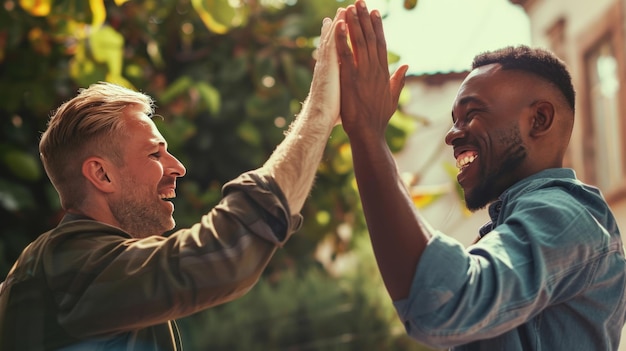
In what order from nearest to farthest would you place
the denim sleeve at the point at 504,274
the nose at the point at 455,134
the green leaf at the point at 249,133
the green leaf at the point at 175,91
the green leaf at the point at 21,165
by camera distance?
the denim sleeve at the point at 504,274 → the nose at the point at 455,134 → the green leaf at the point at 21,165 → the green leaf at the point at 175,91 → the green leaf at the point at 249,133

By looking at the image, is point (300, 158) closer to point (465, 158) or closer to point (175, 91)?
point (465, 158)

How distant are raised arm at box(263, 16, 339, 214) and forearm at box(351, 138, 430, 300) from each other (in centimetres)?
10

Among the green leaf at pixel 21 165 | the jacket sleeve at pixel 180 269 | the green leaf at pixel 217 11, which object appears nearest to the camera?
the jacket sleeve at pixel 180 269

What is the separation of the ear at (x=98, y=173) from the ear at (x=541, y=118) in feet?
2.81

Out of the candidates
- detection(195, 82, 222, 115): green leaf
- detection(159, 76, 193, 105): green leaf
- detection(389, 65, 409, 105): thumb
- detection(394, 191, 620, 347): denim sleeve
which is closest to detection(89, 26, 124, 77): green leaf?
detection(159, 76, 193, 105): green leaf

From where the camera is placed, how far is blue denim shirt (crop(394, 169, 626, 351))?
1728 millimetres

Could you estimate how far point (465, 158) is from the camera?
6.84 ft

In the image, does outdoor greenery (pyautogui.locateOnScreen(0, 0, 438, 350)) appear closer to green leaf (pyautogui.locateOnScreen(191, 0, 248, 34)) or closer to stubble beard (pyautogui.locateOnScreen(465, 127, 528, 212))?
green leaf (pyautogui.locateOnScreen(191, 0, 248, 34))

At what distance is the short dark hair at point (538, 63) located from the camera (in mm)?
2082

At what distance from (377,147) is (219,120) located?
10.9 feet

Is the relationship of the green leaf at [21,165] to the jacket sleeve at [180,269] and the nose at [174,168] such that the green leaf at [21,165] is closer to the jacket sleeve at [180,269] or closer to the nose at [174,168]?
the nose at [174,168]

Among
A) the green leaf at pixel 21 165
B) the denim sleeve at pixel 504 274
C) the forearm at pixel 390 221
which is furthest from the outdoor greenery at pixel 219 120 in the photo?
the denim sleeve at pixel 504 274

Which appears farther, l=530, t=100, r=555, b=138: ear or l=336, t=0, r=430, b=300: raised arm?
l=530, t=100, r=555, b=138: ear

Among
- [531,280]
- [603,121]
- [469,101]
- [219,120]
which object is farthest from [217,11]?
[603,121]
